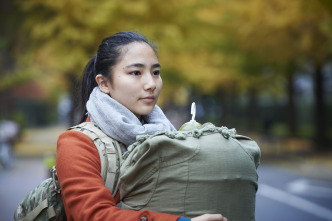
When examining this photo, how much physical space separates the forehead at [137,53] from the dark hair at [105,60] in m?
0.02

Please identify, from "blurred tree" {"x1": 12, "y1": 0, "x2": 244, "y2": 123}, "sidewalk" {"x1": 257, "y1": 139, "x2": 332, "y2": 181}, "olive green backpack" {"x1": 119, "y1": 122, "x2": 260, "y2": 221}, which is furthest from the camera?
"sidewalk" {"x1": 257, "y1": 139, "x2": 332, "y2": 181}

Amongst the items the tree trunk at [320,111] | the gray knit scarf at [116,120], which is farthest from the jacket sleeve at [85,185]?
the tree trunk at [320,111]

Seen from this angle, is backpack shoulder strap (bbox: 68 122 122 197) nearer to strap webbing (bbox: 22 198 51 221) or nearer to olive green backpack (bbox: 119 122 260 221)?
olive green backpack (bbox: 119 122 260 221)

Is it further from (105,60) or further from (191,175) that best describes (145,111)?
(191,175)

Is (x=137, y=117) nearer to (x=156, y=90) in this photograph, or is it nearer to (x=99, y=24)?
(x=156, y=90)

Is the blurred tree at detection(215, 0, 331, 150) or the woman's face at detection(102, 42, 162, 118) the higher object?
the blurred tree at detection(215, 0, 331, 150)

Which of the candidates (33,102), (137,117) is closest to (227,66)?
(137,117)

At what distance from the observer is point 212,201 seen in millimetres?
1678

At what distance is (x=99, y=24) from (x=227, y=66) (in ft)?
41.3

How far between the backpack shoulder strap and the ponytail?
0.35m

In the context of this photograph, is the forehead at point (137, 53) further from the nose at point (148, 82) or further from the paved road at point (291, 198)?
the paved road at point (291, 198)

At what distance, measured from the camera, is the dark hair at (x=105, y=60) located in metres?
2.14

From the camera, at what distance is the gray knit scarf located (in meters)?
2.00

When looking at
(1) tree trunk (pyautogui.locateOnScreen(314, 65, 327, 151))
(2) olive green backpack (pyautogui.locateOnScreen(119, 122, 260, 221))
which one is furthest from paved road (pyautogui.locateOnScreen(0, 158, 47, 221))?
(1) tree trunk (pyautogui.locateOnScreen(314, 65, 327, 151))
